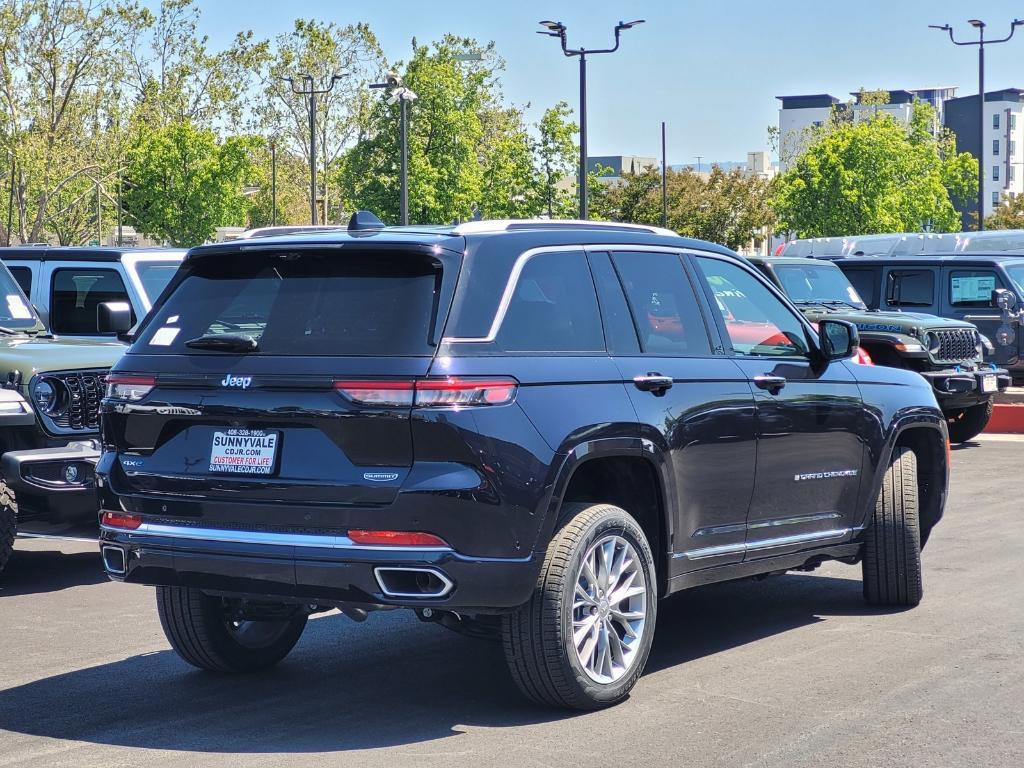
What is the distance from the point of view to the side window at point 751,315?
22.8 feet

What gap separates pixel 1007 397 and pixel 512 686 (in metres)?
16.0

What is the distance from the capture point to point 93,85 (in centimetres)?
5209

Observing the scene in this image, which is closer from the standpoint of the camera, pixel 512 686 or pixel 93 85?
pixel 512 686

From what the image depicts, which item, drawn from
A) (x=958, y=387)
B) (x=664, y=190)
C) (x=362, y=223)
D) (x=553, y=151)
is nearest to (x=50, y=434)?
(x=362, y=223)

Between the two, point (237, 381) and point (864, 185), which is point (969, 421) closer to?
point (237, 381)

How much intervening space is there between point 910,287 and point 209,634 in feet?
49.0

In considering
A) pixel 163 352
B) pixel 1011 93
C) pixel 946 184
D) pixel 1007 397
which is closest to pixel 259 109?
pixel 946 184

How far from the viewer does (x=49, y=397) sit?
9.12 meters

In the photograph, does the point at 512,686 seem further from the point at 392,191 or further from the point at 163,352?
the point at 392,191

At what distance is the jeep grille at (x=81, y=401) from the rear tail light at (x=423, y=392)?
4262 millimetres

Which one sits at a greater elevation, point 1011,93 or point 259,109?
point 1011,93

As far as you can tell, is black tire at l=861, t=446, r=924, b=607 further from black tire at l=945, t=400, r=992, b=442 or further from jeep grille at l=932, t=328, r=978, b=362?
black tire at l=945, t=400, r=992, b=442

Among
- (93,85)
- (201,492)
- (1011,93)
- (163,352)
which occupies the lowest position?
(201,492)

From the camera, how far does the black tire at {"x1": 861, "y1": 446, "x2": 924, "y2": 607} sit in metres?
7.73
